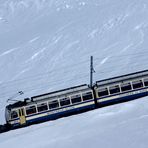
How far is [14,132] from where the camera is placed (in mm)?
36875

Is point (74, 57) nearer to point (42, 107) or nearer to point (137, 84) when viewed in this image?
point (42, 107)

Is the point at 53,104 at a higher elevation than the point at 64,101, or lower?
lower

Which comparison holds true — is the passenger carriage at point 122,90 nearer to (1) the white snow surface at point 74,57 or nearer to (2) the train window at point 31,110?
(1) the white snow surface at point 74,57

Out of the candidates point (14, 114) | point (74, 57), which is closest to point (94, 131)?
point (14, 114)

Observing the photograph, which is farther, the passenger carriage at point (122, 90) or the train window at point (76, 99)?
the train window at point (76, 99)

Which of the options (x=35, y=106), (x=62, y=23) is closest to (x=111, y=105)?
(x=35, y=106)

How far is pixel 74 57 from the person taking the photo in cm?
5297

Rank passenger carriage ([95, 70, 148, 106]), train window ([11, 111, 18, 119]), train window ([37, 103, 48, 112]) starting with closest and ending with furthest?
passenger carriage ([95, 70, 148, 106]) → train window ([37, 103, 48, 112]) → train window ([11, 111, 18, 119])

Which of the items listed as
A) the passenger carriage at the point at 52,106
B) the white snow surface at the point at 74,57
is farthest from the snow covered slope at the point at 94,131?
the passenger carriage at the point at 52,106

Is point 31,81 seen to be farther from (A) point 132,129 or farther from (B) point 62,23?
(A) point 132,129

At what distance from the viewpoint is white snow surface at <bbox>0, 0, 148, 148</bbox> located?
3069 centimetres

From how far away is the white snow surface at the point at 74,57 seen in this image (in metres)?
30.7

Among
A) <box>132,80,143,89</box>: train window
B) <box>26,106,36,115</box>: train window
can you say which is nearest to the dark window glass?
<box>26,106,36,115</box>: train window

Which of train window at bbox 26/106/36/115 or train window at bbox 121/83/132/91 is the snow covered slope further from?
train window at bbox 121/83/132/91
